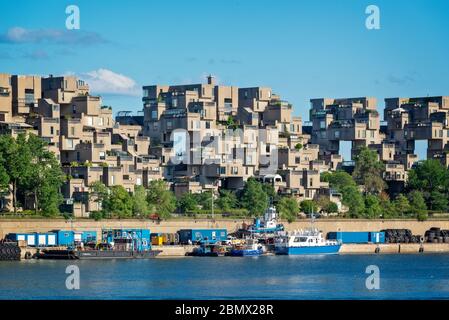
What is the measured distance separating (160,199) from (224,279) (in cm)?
4171

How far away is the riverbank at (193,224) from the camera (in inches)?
3622

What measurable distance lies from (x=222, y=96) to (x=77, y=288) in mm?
81685

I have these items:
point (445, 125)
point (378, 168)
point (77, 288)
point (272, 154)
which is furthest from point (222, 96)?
point (77, 288)

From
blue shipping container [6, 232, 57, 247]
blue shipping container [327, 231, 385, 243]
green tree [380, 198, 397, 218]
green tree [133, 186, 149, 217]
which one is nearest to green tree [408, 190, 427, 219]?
green tree [380, 198, 397, 218]

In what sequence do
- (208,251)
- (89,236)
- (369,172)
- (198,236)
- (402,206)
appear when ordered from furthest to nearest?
(369,172)
(402,206)
(198,236)
(208,251)
(89,236)

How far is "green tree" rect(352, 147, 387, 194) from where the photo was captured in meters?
134

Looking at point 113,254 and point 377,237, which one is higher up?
point 113,254

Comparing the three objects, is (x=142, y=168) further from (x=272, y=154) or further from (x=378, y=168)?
(x=378, y=168)

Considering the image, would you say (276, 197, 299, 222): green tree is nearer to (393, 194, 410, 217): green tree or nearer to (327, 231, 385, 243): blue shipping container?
(327, 231, 385, 243): blue shipping container

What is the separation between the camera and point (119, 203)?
10050cm

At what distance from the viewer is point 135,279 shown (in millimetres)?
64812

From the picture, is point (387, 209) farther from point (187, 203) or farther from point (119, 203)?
point (119, 203)

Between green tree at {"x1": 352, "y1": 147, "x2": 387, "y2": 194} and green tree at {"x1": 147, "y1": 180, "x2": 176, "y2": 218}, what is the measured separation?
30.8m

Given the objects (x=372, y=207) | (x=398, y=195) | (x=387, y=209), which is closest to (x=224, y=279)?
(x=372, y=207)
